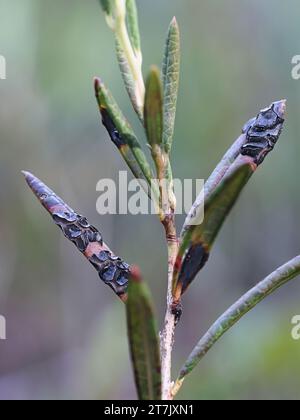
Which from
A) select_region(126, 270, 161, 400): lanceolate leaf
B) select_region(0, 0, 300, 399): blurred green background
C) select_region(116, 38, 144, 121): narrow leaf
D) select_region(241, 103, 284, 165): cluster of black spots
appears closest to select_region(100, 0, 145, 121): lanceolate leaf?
select_region(116, 38, 144, 121): narrow leaf

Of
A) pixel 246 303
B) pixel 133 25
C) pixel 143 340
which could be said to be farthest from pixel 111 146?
pixel 143 340

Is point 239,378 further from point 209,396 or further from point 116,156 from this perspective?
point 116,156

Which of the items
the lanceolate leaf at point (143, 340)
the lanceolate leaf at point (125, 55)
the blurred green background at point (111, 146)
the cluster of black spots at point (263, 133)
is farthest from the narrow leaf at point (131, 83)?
the blurred green background at point (111, 146)

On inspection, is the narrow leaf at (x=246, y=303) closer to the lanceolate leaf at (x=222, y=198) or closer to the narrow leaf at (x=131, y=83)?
the lanceolate leaf at (x=222, y=198)

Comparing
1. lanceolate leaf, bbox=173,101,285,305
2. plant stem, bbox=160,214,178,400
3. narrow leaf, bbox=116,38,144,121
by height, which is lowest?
plant stem, bbox=160,214,178,400

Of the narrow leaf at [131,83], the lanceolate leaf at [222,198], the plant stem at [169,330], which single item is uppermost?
the narrow leaf at [131,83]

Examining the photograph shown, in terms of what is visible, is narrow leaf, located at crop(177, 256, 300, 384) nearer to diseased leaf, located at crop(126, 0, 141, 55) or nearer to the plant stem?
the plant stem

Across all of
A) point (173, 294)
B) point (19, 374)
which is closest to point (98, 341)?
point (19, 374)
